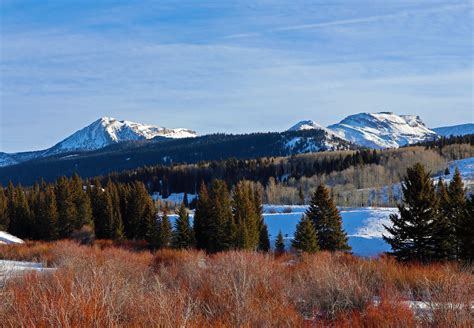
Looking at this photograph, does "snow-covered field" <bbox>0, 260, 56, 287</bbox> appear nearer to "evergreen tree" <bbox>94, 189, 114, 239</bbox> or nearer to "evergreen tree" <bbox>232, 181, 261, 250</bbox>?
"evergreen tree" <bbox>232, 181, 261, 250</bbox>

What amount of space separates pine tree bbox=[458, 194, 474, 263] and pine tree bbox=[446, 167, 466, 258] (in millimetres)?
181

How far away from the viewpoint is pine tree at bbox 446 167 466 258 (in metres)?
23.8

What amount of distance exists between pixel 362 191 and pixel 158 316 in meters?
104

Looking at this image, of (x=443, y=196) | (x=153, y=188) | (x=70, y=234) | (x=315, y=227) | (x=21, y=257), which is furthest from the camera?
(x=153, y=188)

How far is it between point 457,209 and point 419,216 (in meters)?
7.74

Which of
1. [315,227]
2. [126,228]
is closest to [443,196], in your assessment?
[315,227]

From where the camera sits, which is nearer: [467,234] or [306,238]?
[467,234]

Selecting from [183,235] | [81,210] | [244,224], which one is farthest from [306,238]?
[81,210]

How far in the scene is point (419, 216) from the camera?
77.4 feet

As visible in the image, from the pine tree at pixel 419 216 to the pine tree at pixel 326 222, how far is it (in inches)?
481

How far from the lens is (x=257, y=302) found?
9.70m

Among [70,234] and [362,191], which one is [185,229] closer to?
[70,234]

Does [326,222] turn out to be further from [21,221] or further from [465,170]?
[465,170]

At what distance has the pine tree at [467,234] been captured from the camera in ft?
73.4
